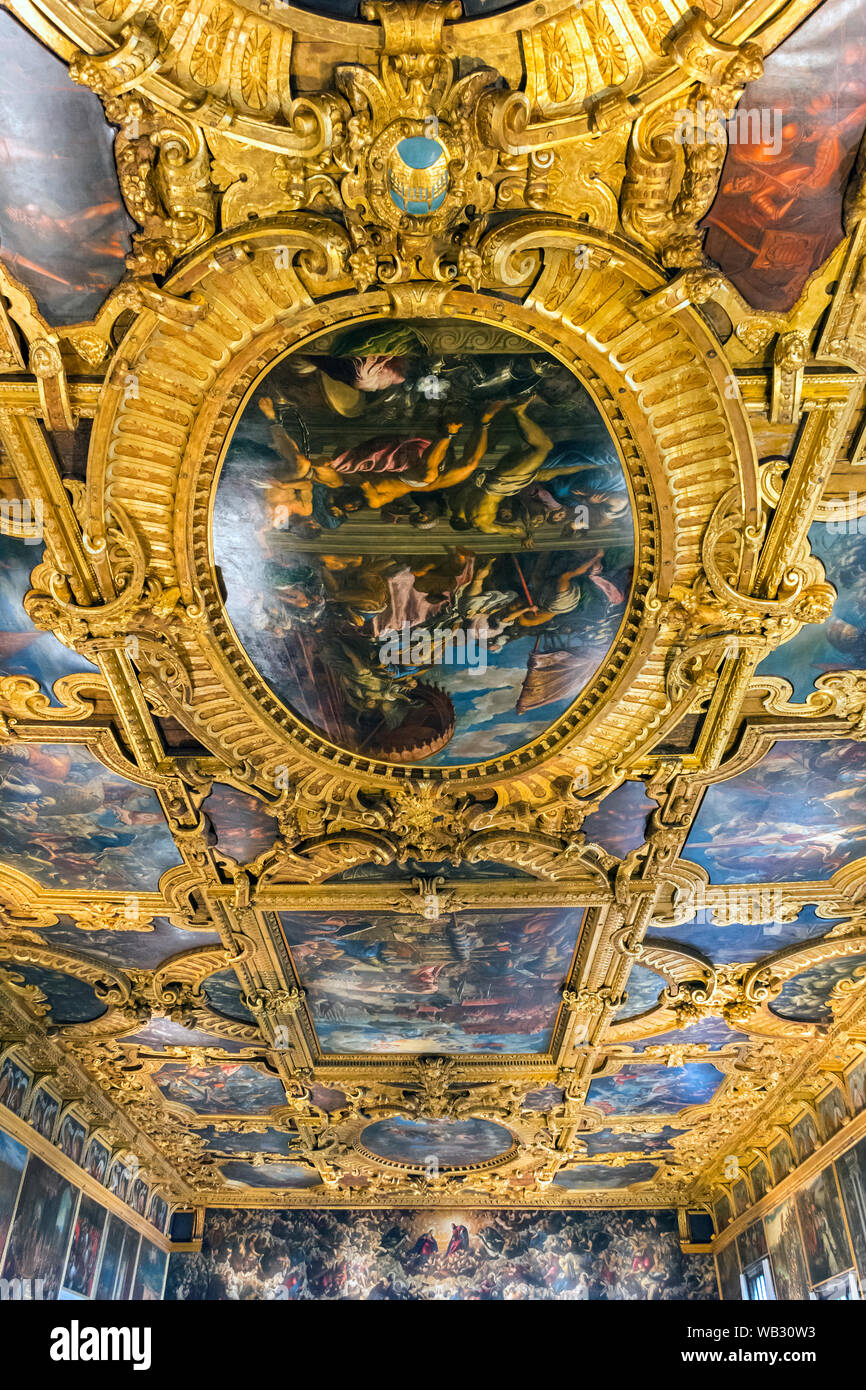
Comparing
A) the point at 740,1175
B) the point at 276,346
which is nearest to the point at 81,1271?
the point at 740,1175

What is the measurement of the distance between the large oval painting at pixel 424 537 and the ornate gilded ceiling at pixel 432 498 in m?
0.04

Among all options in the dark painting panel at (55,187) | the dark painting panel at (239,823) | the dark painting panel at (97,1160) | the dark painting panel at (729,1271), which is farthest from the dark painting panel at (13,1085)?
the dark painting panel at (729,1271)

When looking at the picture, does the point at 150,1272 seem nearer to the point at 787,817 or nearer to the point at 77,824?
the point at 77,824

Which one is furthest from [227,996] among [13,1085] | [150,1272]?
[150,1272]

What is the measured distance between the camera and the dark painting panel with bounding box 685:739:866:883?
10523 mm

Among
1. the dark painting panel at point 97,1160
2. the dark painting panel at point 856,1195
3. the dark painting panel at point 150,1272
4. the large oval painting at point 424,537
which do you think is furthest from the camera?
the dark painting panel at point 150,1272

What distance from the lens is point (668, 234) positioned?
22.0 ft

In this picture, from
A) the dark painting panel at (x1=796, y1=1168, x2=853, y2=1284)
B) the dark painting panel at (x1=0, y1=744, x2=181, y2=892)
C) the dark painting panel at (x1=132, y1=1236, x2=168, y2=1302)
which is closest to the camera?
the dark painting panel at (x1=0, y1=744, x2=181, y2=892)

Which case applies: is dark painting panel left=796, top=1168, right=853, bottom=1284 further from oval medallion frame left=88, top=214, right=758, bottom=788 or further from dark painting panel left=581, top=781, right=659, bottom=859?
oval medallion frame left=88, top=214, right=758, bottom=788

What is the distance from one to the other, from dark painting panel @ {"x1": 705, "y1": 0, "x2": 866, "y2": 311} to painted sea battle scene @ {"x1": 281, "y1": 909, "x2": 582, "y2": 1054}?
8286mm

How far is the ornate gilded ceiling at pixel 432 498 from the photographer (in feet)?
20.0

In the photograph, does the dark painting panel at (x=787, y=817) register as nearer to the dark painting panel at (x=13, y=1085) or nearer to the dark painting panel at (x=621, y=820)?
the dark painting panel at (x=621, y=820)

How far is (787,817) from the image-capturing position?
37.2 ft

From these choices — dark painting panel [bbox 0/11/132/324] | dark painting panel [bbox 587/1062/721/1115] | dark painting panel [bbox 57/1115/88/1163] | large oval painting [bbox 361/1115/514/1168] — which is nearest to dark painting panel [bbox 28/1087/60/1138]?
dark painting panel [bbox 57/1115/88/1163]
